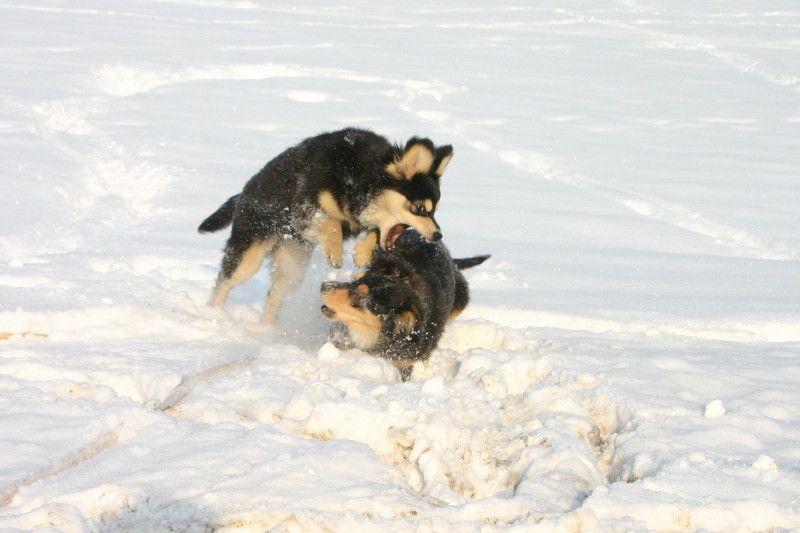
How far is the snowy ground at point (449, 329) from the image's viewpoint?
315 cm

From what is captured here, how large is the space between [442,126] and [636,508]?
973 centimetres

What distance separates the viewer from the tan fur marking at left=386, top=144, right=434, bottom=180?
5.17m

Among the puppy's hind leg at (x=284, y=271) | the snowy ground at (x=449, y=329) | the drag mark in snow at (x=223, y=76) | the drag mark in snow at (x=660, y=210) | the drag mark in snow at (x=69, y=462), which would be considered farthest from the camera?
the drag mark in snow at (x=223, y=76)

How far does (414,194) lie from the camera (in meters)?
5.32

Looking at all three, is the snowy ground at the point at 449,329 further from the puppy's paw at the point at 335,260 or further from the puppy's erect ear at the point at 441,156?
the puppy's erect ear at the point at 441,156

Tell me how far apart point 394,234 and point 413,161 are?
468mm

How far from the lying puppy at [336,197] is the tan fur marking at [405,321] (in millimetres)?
558

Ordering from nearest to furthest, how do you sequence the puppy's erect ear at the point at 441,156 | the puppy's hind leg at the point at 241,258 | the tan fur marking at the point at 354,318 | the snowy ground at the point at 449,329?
the snowy ground at the point at 449,329 → the tan fur marking at the point at 354,318 → the puppy's erect ear at the point at 441,156 → the puppy's hind leg at the point at 241,258

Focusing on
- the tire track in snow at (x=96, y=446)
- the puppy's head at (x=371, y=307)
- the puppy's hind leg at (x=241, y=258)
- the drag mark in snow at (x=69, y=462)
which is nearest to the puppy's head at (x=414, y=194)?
the puppy's head at (x=371, y=307)

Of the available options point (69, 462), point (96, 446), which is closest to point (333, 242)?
point (96, 446)

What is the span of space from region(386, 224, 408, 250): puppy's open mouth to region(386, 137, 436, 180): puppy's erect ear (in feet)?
1.01

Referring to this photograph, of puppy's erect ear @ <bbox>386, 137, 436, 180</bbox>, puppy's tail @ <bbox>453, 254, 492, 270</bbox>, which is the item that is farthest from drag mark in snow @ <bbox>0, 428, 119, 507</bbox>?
puppy's tail @ <bbox>453, 254, 492, 270</bbox>

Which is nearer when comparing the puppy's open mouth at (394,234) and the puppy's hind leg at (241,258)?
the puppy's open mouth at (394,234)

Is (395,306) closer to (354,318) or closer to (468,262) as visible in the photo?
(354,318)
